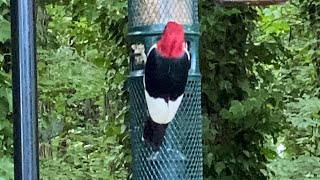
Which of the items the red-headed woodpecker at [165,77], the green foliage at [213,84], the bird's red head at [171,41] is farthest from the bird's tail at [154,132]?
the green foliage at [213,84]

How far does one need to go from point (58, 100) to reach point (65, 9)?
20.8 inches

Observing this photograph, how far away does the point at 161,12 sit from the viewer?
143 centimetres

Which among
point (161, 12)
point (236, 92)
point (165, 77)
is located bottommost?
point (236, 92)

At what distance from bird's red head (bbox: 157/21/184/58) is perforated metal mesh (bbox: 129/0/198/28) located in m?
0.08

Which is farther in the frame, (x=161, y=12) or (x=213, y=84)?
(x=213, y=84)

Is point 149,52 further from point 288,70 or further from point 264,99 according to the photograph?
point 288,70

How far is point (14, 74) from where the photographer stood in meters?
0.94

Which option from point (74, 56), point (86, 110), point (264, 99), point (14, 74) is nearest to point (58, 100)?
point (74, 56)

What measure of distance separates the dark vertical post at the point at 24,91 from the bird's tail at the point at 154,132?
0.45 meters

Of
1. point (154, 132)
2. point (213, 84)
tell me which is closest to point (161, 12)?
point (154, 132)

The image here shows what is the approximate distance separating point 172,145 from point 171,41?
0.71 ft

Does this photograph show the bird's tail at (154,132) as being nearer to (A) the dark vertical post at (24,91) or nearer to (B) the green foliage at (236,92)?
(A) the dark vertical post at (24,91)

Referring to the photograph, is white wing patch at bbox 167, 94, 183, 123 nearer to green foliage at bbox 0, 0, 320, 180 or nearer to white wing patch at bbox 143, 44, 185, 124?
white wing patch at bbox 143, 44, 185, 124

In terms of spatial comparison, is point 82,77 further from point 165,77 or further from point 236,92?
point 165,77
